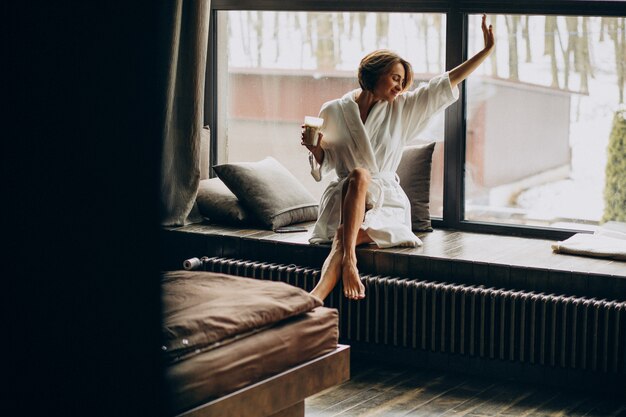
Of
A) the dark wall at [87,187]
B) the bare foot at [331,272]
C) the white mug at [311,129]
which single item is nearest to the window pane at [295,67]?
the white mug at [311,129]

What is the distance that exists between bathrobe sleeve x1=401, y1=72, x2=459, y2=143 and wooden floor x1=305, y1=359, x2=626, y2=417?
106 cm

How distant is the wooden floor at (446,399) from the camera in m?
3.14

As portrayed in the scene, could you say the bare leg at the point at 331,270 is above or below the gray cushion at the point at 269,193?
below

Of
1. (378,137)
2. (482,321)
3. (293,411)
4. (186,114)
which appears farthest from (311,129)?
(293,411)

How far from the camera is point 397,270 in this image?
3658 mm

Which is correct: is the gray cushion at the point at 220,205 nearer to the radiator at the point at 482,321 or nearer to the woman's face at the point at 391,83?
the radiator at the point at 482,321

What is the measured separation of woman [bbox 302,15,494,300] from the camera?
12.3 feet

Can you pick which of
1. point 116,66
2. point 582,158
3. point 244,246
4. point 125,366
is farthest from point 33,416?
point 582,158

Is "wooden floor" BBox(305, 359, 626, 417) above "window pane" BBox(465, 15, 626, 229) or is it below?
below

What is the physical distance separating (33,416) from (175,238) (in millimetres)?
3284

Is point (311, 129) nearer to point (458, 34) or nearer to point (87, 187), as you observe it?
point (458, 34)

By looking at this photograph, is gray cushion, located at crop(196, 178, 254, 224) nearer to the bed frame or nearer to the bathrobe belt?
the bathrobe belt

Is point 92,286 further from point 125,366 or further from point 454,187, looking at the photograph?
point 454,187

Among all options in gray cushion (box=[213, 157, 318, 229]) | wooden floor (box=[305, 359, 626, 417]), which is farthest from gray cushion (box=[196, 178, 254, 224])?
wooden floor (box=[305, 359, 626, 417])
